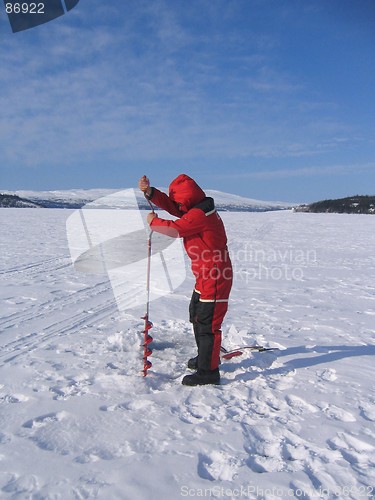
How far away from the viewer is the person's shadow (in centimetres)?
383

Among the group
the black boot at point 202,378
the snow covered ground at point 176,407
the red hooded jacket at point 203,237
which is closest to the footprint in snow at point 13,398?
the snow covered ground at point 176,407

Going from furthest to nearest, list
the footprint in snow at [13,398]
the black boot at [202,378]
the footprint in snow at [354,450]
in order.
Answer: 1. the black boot at [202,378]
2. the footprint in snow at [13,398]
3. the footprint in snow at [354,450]

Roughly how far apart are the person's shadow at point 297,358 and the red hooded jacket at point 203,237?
845mm

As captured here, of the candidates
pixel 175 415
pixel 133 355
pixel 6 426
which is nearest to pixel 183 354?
pixel 133 355

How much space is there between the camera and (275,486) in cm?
217

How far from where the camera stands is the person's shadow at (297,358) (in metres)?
3.83

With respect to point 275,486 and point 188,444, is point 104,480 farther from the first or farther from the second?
point 275,486

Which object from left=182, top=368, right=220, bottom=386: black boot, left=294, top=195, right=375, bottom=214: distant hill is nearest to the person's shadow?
left=182, top=368, right=220, bottom=386: black boot

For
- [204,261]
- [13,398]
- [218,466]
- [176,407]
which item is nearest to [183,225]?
[204,261]

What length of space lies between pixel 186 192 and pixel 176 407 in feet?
5.74

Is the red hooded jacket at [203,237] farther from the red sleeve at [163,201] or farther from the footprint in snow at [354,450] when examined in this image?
the footprint in snow at [354,450]

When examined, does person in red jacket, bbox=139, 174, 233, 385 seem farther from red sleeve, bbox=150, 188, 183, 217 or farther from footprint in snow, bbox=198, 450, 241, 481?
footprint in snow, bbox=198, 450, 241, 481

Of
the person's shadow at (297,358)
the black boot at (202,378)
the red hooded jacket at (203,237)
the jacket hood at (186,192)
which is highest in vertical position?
the jacket hood at (186,192)

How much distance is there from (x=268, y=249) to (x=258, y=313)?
9.03 m
